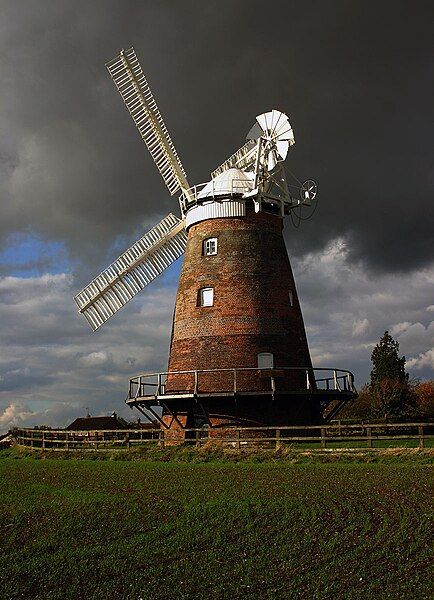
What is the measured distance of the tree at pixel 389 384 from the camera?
4469cm

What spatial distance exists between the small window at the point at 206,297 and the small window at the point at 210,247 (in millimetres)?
1504

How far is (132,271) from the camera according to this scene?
2894cm

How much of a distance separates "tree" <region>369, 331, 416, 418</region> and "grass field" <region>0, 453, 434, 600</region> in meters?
27.9

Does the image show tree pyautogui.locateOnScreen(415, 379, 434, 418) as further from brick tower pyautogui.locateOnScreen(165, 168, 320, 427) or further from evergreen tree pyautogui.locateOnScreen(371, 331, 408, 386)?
brick tower pyautogui.locateOnScreen(165, 168, 320, 427)

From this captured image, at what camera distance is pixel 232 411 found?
24484 millimetres

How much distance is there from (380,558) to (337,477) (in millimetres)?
5466

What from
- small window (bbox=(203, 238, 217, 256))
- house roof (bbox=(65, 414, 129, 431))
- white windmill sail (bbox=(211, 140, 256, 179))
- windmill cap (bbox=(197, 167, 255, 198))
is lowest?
house roof (bbox=(65, 414, 129, 431))

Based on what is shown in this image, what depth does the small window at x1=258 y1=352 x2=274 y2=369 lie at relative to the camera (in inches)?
975

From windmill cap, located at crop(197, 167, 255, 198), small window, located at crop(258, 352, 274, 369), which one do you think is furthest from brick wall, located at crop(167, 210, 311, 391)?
windmill cap, located at crop(197, 167, 255, 198)

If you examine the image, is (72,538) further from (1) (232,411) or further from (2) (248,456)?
(1) (232,411)

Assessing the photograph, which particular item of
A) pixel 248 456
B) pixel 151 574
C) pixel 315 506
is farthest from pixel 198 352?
pixel 151 574

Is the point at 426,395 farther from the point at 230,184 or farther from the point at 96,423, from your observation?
the point at 230,184

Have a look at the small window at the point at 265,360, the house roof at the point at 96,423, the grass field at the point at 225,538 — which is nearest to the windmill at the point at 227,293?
the small window at the point at 265,360

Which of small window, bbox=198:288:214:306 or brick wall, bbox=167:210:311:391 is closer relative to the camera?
brick wall, bbox=167:210:311:391
